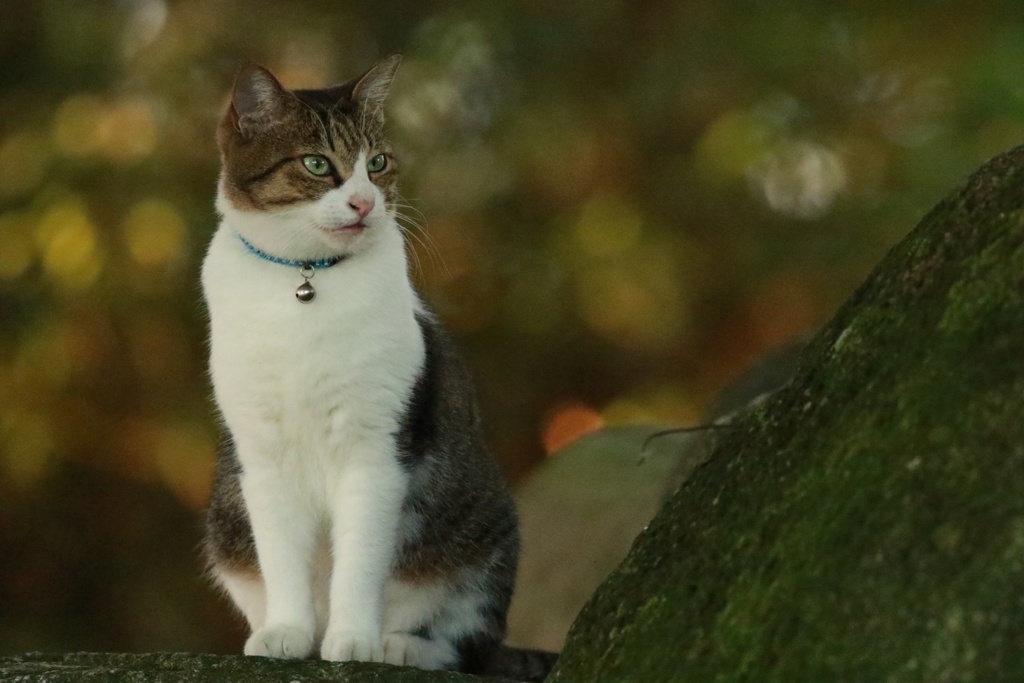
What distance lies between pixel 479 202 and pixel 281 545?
332 centimetres

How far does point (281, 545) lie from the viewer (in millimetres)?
2873

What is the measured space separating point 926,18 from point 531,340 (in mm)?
2191

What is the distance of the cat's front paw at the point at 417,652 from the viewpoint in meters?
2.90

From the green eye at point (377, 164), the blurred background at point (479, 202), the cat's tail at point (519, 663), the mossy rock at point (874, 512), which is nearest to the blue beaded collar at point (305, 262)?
the green eye at point (377, 164)

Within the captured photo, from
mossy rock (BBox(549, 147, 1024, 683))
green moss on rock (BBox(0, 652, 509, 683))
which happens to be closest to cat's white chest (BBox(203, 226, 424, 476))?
green moss on rock (BBox(0, 652, 509, 683))

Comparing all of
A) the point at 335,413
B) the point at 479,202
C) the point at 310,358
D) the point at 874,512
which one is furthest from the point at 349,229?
the point at 479,202

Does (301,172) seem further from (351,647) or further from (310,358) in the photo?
(351,647)

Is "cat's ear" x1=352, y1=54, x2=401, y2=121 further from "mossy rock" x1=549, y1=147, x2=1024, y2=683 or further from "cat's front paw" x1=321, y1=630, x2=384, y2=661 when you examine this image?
"mossy rock" x1=549, y1=147, x2=1024, y2=683

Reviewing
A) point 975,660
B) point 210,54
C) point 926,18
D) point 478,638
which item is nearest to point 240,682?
point 478,638

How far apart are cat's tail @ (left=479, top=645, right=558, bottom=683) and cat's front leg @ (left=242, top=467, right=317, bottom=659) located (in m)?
0.49

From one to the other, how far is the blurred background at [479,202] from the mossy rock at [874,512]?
381 centimetres

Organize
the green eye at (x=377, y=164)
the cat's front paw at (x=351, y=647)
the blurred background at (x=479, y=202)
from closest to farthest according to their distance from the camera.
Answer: the cat's front paw at (x=351, y=647)
the green eye at (x=377, y=164)
the blurred background at (x=479, y=202)

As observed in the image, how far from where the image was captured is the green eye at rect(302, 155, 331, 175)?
2.94 metres

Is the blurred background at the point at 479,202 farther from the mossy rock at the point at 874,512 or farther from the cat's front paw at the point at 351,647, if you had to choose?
the mossy rock at the point at 874,512
